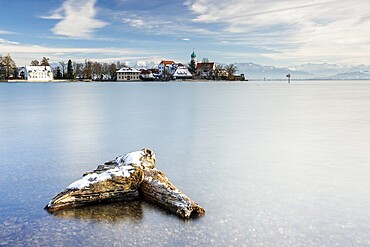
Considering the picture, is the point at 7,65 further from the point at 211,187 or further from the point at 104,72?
the point at 211,187

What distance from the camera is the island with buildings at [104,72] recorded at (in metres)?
144

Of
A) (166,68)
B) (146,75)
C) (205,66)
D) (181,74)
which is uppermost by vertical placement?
(205,66)

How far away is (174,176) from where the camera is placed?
9.63 m

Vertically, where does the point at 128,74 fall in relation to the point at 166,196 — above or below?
above

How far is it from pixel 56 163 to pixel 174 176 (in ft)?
12.3

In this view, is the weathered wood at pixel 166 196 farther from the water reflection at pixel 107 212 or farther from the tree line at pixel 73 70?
the tree line at pixel 73 70

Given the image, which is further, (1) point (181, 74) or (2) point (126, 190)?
(1) point (181, 74)

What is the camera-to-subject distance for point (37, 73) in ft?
477

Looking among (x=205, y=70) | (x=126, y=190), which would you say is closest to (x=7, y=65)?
(x=205, y=70)

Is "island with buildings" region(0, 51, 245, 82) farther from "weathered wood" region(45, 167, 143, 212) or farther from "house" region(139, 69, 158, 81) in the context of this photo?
"weathered wood" region(45, 167, 143, 212)

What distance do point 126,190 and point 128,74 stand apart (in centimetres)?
17214

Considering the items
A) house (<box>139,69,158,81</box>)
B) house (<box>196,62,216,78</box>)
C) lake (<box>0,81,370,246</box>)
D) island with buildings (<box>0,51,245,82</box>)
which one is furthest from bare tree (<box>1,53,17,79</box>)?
lake (<box>0,81,370,246</box>)

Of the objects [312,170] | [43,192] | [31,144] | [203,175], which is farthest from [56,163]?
[312,170]

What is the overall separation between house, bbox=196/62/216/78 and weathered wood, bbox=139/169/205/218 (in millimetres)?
172578
